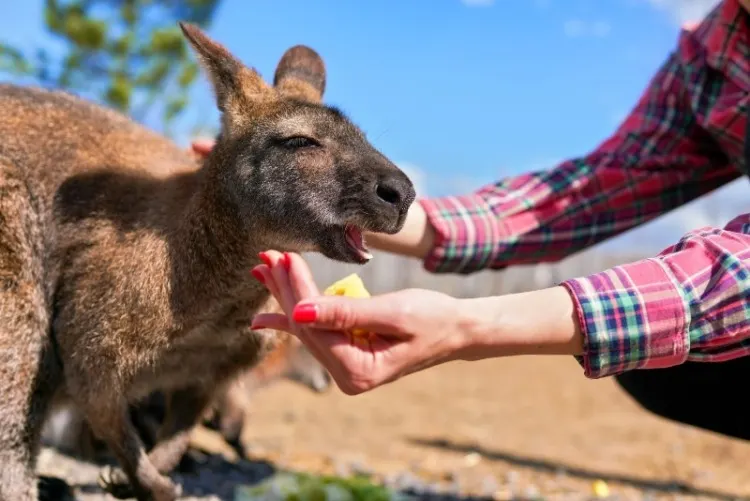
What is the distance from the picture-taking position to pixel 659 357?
1987mm

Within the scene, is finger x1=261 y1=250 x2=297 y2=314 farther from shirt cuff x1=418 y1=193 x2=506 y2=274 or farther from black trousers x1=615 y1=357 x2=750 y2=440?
black trousers x1=615 y1=357 x2=750 y2=440

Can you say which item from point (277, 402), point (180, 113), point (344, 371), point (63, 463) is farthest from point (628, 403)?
point (180, 113)

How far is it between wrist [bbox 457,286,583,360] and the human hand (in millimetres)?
28

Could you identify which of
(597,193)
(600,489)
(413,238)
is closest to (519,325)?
(413,238)

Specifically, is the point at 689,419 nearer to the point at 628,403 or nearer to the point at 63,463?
the point at 63,463

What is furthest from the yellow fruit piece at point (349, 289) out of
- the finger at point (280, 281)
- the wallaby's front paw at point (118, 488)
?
the wallaby's front paw at point (118, 488)

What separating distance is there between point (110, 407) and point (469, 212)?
153 cm

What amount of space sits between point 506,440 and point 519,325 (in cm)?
433

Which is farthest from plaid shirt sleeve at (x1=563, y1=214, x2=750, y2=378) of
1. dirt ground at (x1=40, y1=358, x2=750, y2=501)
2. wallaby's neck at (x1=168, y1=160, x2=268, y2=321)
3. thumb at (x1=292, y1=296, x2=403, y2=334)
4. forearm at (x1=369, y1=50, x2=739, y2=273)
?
dirt ground at (x1=40, y1=358, x2=750, y2=501)

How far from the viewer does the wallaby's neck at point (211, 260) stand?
2.82m

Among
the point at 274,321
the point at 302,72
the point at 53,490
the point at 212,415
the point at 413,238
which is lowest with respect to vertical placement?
the point at 53,490

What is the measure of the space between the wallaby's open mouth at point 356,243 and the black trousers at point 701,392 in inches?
49.1

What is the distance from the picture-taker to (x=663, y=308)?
194 centimetres

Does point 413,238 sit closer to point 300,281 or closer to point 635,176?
point 635,176
